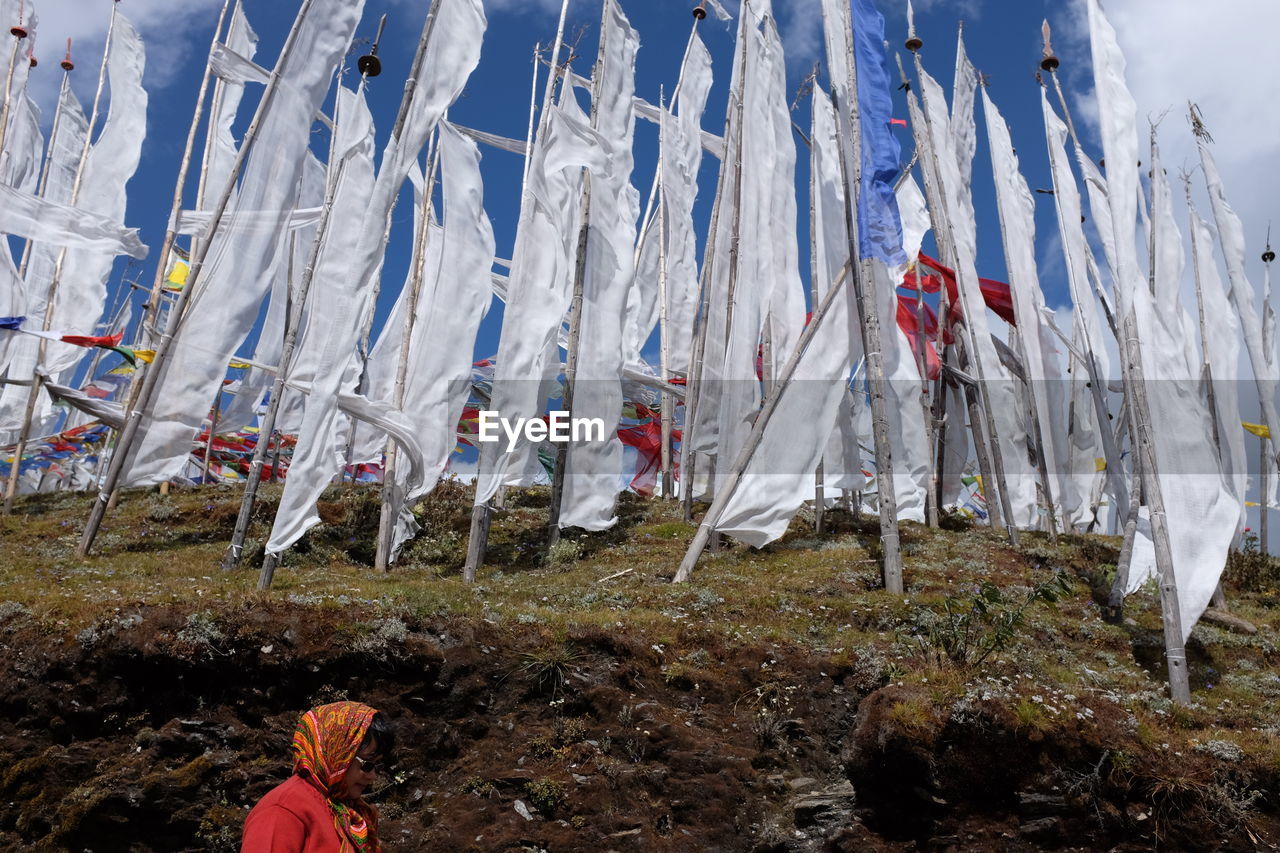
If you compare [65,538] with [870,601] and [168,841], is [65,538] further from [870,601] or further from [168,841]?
[870,601]

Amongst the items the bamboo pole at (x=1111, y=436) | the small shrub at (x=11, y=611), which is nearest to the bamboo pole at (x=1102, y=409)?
the bamboo pole at (x=1111, y=436)

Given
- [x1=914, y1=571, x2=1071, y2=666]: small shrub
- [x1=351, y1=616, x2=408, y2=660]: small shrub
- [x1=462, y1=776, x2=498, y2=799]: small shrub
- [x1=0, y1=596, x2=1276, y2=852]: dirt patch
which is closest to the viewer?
[x1=0, y1=596, x2=1276, y2=852]: dirt patch

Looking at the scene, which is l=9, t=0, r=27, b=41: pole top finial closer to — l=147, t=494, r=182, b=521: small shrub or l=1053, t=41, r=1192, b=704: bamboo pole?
l=147, t=494, r=182, b=521: small shrub

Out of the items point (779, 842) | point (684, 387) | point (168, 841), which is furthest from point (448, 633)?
point (684, 387)

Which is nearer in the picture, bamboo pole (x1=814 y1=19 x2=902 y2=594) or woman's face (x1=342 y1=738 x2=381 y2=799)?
woman's face (x1=342 y1=738 x2=381 y2=799)

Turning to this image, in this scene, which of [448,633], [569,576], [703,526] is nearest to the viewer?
[448,633]

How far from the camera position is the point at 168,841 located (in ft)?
23.4

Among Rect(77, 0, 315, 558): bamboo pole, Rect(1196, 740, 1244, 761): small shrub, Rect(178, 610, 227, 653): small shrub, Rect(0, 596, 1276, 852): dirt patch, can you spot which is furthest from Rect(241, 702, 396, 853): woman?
Rect(77, 0, 315, 558): bamboo pole

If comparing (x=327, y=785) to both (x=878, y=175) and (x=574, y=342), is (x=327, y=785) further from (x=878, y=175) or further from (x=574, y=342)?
(x=574, y=342)

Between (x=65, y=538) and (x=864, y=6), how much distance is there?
53.4 feet

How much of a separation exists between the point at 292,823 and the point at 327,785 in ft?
0.73
